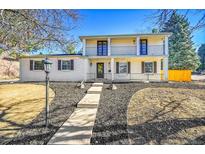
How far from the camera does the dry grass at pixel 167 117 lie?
517 cm

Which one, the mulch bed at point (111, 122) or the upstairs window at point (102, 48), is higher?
the upstairs window at point (102, 48)

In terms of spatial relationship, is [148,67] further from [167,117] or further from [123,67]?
[167,117]

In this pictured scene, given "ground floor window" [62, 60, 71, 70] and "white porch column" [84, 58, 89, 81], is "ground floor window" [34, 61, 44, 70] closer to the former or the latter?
"ground floor window" [62, 60, 71, 70]

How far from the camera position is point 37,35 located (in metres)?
8.23

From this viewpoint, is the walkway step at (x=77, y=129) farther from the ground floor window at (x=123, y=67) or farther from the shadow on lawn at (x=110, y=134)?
the ground floor window at (x=123, y=67)

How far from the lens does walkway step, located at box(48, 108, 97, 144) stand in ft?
16.0

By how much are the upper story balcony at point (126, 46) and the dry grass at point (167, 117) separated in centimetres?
A: 870

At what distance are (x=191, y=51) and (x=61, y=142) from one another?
28080 millimetres

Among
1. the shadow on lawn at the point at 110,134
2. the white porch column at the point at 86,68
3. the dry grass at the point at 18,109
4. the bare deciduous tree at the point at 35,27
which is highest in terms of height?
the bare deciduous tree at the point at 35,27

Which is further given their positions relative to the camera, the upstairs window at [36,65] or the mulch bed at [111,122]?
the upstairs window at [36,65]

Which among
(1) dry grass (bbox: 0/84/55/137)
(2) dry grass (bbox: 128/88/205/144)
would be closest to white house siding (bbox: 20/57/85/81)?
(1) dry grass (bbox: 0/84/55/137)

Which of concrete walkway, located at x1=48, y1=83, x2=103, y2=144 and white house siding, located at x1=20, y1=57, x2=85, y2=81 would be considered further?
white house siding, located at x1=20, y1=57, x2=85, y2=81

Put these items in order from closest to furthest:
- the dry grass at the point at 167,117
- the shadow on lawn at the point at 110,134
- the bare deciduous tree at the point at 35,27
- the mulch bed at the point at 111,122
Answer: the shadow on lawn at the point at 110,134, the mulch bed at the point at 111,122, the dry grass at the point at 167,117, the bare deciduous tree at the point at 35,27

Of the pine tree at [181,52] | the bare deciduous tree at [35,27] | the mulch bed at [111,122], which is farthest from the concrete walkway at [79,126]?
the pine tree at [181,52]
